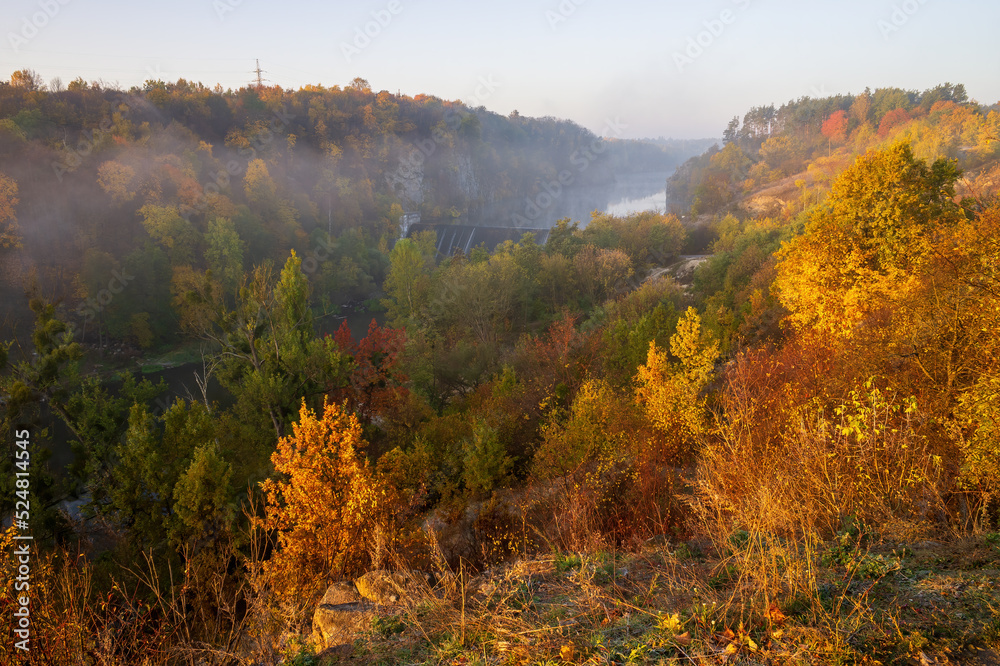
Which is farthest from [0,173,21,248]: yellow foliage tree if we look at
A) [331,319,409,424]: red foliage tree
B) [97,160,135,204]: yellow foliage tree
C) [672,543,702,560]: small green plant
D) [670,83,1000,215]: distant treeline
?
[670,83,1000,215]: distant treeline

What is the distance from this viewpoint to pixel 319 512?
10.8 meters

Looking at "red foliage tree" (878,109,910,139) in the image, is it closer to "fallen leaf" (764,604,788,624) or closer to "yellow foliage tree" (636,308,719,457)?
"yellow foliage tree" (636,308,719,457)

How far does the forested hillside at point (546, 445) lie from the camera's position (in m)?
4.80

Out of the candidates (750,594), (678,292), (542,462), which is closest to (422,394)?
(542,462)

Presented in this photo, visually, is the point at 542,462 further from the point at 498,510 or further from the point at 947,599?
the point at 947,599

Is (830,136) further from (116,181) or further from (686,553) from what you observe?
(116,181)

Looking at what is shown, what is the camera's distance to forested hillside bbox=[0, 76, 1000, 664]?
4805 mm

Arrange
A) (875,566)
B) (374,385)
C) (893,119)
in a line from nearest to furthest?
(875,566) < (374,385) < (893,119)

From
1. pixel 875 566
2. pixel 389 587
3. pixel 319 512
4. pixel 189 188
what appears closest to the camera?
pixel 875 566

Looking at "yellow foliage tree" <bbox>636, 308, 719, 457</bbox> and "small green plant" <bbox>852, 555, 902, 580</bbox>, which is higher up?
"small green plant" <bbox>852, 555, 902, 580</bbox>

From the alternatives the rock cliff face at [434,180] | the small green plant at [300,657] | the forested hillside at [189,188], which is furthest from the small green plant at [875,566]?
the rock cliff face at [434,180]

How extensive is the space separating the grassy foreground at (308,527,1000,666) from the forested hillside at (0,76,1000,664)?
0.04m

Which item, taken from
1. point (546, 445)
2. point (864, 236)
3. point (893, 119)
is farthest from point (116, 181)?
point (893, 119)

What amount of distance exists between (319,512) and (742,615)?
367 inches
